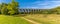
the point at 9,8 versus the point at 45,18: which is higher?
the point at 9,8

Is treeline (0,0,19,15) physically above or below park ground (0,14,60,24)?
above

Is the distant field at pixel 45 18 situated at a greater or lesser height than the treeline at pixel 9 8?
lesser

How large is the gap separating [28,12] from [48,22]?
43.3 inches

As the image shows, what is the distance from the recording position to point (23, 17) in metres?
6.21

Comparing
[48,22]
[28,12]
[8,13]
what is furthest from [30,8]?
[8,13]

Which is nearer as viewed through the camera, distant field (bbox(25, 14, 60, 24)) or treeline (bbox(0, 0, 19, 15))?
distant field (bbox(25, 14, 60, 24))

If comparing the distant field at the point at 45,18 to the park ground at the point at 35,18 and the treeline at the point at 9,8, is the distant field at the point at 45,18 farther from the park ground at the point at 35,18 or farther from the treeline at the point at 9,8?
the treeline at the point at 9,8

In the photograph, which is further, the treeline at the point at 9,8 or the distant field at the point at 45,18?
the treeline at the point at 9,8

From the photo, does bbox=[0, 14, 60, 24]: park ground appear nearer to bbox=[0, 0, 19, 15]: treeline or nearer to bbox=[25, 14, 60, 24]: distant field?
bbox=[25, 14, 60, 24]: distant field

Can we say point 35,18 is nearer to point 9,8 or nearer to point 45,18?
point 45,18

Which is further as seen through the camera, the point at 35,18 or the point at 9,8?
the point at 9,8

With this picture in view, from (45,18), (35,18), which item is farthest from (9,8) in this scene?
(45,18)

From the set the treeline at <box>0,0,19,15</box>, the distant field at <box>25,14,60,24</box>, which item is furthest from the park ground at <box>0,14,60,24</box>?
the treeline at <box>0,0,19,15</box>

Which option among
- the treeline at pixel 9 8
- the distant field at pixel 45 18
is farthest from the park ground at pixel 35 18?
the treeline at pixel 9 8
